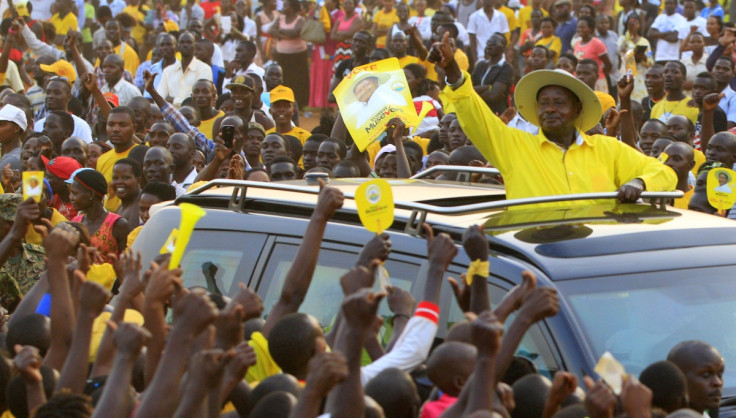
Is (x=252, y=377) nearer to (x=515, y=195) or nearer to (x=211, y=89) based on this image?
(x=515, y=195)

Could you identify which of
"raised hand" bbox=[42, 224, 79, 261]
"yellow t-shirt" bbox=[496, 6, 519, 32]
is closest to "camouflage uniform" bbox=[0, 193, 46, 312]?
"raised hand" bbox=[42, 224, 79, 261]

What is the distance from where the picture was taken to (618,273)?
424cm

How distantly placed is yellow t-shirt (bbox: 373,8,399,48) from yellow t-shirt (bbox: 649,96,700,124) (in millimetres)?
8004

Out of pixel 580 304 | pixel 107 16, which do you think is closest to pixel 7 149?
pixel 580 304

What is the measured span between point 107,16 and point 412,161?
42.1 ft

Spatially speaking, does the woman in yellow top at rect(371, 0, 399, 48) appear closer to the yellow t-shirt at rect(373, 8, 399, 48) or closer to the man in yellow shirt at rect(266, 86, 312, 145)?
the yellow t-shirt at rect(373, 8, 399, 48)

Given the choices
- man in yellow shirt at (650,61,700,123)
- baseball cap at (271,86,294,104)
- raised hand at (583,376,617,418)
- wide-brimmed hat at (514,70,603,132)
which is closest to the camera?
raised hand at (583,376,617,418)

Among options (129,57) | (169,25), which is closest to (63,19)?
(169,25)

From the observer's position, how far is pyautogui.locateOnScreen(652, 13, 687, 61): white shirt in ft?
56.9

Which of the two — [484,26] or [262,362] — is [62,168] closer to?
[262,362]

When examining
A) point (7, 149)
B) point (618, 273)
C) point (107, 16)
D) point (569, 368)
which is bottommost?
point (569, 368)

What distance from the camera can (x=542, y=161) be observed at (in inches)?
222

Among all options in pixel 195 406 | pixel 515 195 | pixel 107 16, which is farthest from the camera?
pixel 107 16

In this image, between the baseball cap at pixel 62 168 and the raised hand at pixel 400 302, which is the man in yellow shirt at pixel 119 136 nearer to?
the baseball cap at pixel 62 168
